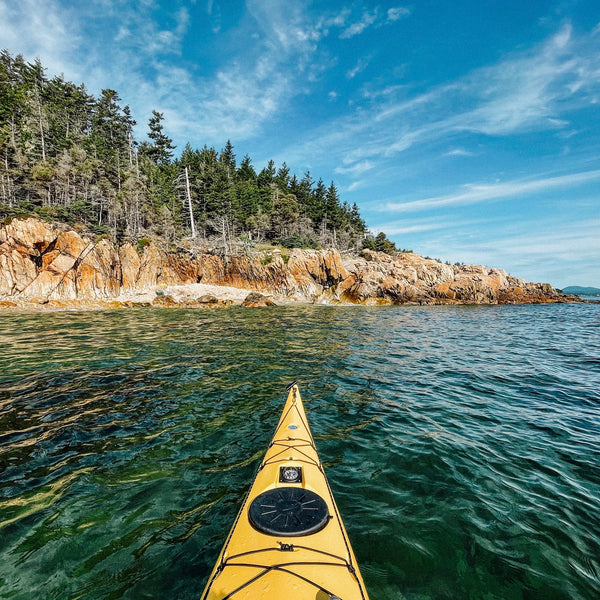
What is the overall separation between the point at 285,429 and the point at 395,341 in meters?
12.8

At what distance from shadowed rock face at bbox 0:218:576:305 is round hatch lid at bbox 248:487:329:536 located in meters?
37.5

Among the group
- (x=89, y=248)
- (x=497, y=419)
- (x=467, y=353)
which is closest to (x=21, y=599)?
(x=497, y=419)

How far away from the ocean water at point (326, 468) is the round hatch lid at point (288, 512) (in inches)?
31.8

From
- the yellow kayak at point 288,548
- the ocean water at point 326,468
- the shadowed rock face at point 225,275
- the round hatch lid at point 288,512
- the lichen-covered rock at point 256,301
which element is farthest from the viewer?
the lichen-covered rock at point 256,301

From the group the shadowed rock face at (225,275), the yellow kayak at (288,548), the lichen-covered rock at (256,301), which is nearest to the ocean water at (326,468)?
the yellow kayak at (288,548)

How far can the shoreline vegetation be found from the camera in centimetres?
3466

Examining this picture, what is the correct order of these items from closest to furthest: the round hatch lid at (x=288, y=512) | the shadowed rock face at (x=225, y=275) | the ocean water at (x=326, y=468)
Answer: the round hatch lid at (x=288, y=512) < the ocean water at (x=326, y=468) < the shadowed rock face at (x=225, y=275)

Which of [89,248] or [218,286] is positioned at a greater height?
[89,248]

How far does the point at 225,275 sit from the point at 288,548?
4450 centimetres

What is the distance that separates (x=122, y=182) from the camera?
164ft

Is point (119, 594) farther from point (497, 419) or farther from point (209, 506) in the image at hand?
point (497, 419)

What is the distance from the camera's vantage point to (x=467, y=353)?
14.7 m

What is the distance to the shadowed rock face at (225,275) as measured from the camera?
108 ft

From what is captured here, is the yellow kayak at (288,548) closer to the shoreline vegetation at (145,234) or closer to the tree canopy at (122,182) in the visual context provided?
the shoreline vegetation at (145,234)
